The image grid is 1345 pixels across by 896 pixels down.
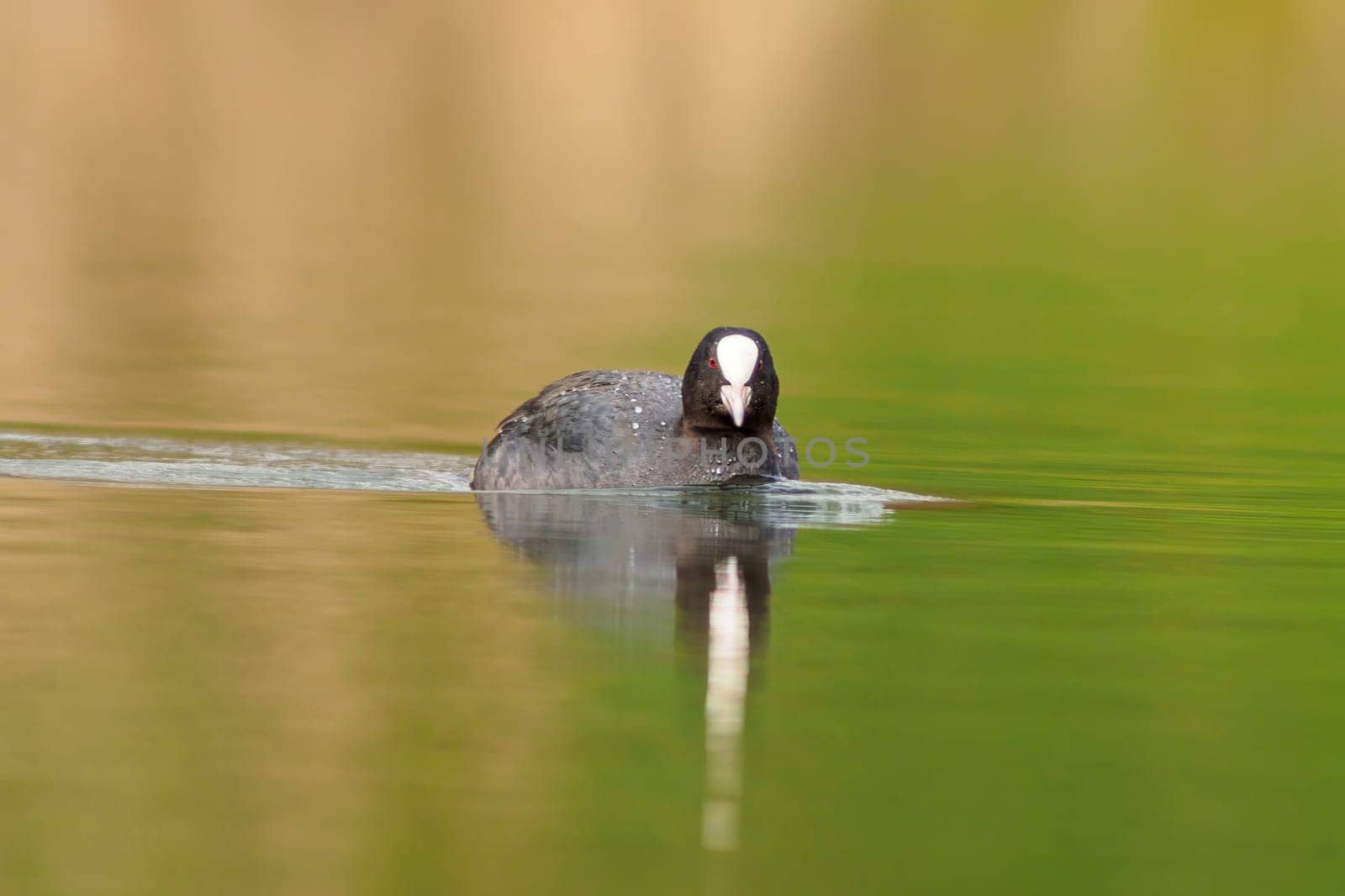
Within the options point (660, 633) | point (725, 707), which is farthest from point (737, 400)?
point (725, 707)

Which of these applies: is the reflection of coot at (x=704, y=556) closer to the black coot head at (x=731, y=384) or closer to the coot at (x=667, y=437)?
the coot at (x=667, y=437)

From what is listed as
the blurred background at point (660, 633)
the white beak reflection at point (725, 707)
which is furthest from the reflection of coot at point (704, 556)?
the blurred background at point (660, 633)

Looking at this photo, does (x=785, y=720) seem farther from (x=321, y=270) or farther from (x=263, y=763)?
(x=321, y=270)

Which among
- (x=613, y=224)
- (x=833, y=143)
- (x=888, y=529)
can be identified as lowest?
(x=888, y=529)

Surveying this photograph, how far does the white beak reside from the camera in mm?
14266

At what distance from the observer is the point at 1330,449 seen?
1744 cm

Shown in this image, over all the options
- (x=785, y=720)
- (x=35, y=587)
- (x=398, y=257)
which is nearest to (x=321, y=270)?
(x=398, y=257)

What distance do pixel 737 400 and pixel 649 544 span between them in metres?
2.25

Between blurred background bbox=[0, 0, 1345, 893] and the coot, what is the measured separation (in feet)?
3.34

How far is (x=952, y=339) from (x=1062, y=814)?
1729cm

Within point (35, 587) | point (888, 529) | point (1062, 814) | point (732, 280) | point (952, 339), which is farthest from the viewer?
point (732, 280)

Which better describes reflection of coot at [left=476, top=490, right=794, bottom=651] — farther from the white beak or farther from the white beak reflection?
the white beak

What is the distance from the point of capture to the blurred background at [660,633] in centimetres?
708

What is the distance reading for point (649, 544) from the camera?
12219mm
